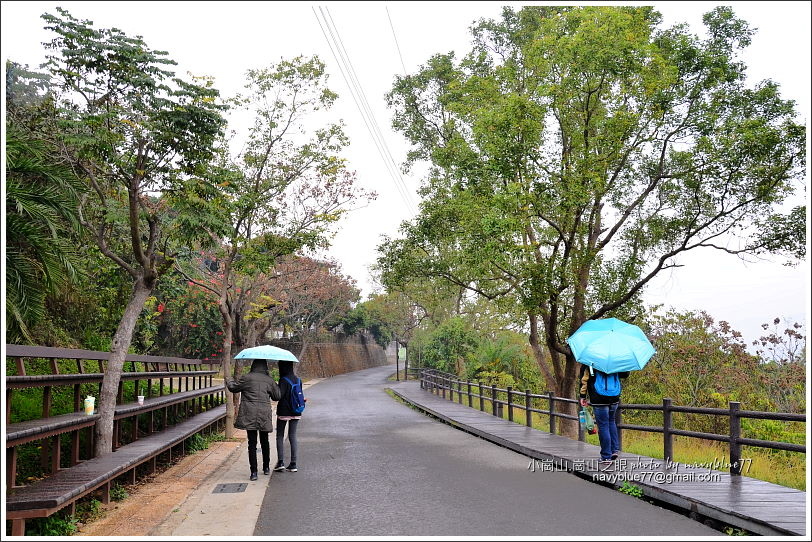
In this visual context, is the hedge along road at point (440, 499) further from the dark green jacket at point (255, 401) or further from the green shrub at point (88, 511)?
the green shrub at point (88, 511)

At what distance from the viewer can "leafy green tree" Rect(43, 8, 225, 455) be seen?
9781 mm

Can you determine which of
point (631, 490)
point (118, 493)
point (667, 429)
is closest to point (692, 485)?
point (631, 490)

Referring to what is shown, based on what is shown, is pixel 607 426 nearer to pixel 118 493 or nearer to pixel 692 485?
pixel 692 485

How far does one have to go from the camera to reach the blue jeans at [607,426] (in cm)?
1029

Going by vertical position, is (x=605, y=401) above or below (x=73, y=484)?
above

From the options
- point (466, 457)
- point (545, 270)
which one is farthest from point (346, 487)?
point (545, 270)

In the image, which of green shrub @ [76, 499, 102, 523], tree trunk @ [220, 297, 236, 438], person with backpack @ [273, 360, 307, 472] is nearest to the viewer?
green shrub @ [76, 499, 102, 523]

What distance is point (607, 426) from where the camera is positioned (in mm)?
10320

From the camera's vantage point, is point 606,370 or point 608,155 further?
point 608,155

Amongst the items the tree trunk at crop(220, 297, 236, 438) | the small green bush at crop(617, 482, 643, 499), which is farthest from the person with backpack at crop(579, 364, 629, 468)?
the tree trunk at crop(220, 297, 236, 438)

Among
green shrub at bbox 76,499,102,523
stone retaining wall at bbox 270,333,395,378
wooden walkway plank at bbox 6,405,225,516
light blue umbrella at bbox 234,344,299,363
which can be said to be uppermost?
light blue umbrella at bbox 234,344,299,363

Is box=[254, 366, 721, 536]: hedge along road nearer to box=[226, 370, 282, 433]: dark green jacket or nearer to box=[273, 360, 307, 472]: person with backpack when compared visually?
box=[273, 360, 307, 472]: person with backpack

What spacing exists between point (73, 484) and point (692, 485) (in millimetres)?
7068

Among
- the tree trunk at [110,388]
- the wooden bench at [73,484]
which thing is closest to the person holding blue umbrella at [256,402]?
the wooden bench at [73,484]
